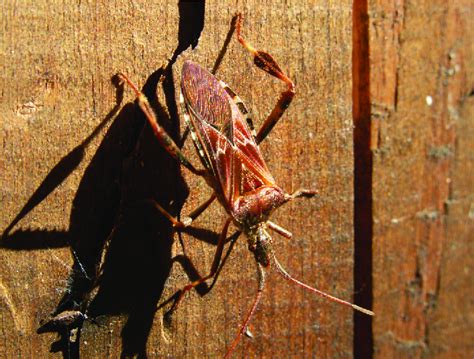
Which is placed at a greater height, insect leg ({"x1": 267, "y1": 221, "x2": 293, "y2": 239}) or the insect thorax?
the insect thorax

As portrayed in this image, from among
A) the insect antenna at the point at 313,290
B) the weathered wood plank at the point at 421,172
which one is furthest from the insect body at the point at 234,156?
the weathered wood plank at the point at 421,172

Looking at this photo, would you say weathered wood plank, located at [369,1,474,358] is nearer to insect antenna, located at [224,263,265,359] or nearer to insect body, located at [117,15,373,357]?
insect body, located at [117,15,373,357]

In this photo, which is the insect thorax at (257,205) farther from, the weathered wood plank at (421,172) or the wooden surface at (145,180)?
the weathered wood plank at (421,172)

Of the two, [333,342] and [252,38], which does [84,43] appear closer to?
[252,38]

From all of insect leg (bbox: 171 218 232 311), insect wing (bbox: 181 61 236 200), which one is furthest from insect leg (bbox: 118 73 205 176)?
insect leg (bbox: 171 218 232 311)

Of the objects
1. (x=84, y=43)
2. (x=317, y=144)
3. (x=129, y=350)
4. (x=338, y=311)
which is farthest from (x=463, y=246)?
(x=84, y=43)
